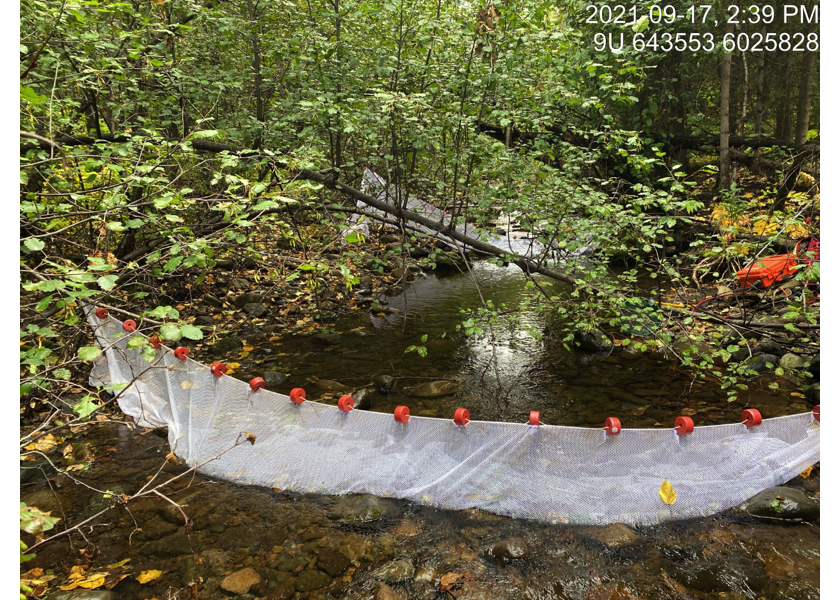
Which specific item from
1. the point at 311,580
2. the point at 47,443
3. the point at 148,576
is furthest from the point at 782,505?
the point at 47,443

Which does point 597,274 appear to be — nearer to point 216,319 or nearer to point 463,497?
point 463,497

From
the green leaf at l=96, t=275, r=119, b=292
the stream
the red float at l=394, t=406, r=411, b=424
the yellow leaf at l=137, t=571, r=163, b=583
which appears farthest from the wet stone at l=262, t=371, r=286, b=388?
the green leaf at l=96, t=275, r=119, b=292

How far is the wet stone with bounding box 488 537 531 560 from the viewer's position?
294 cm

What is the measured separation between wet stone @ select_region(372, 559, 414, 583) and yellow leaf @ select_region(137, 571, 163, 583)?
4.44 ft

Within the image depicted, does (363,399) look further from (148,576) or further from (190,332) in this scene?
(190,332)

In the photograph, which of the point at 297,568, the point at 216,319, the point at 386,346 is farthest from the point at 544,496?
the point at 216,319

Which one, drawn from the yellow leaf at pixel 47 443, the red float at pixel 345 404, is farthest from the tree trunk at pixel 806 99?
the yellow leaf at pixel 47 443

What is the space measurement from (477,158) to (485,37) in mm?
1145

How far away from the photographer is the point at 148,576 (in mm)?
2857

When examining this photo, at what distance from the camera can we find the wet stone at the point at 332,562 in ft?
9.61

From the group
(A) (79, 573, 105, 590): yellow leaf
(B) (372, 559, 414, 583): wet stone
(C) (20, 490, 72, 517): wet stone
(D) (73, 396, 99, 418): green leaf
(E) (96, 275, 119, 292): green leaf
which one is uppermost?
(E) (96, 275, 119, 292): green leaf

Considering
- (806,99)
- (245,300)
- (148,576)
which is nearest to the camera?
(148,576)

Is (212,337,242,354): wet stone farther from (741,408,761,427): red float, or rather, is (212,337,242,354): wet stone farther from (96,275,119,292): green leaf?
(741,408,761,427): red float

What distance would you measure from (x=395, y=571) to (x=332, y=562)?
0.43 m
